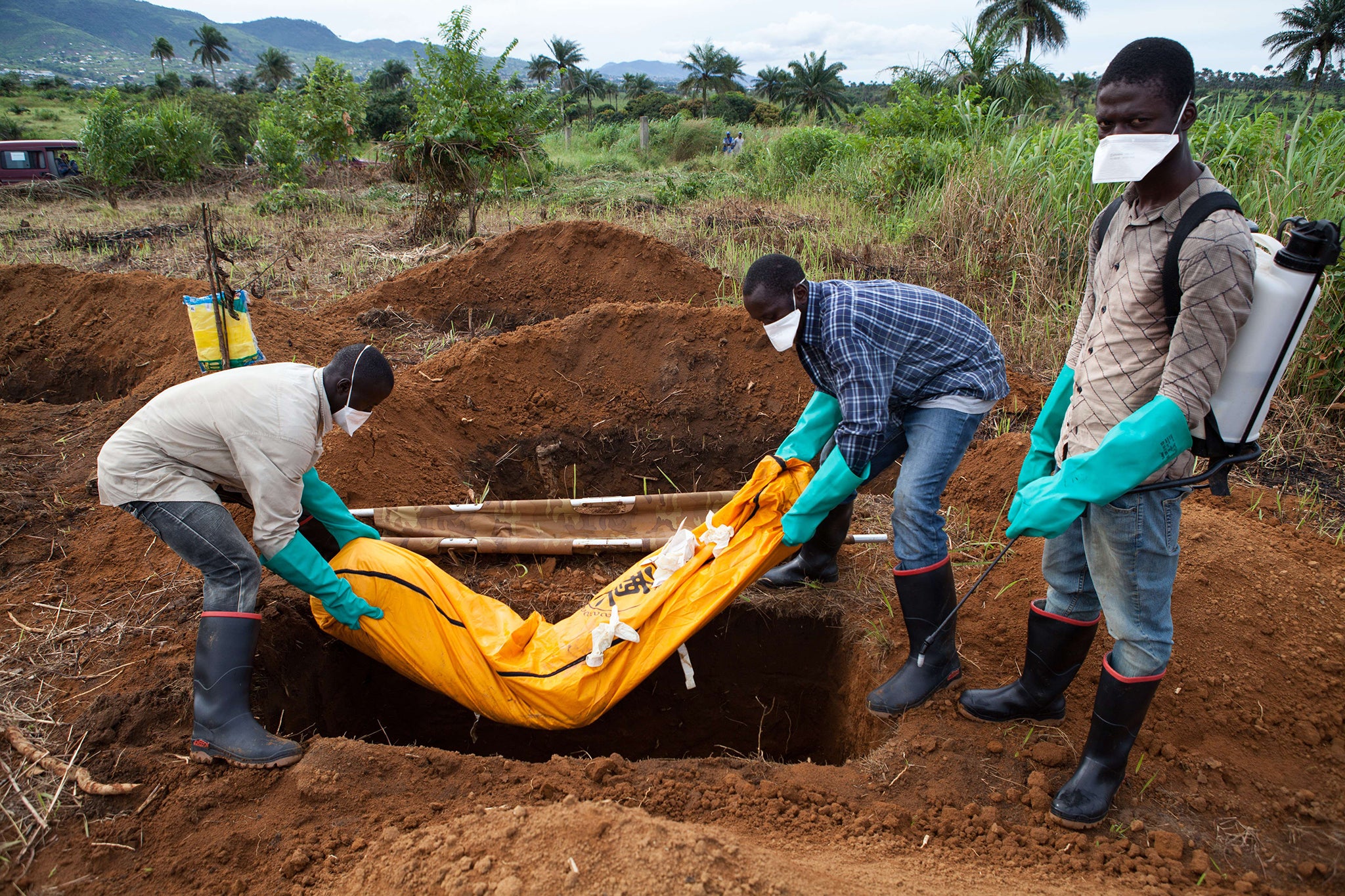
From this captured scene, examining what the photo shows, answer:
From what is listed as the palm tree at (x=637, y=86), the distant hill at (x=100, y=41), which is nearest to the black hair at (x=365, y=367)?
the palm tree at (x=637, y=86)

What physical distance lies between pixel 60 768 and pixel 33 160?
1808 centimetres

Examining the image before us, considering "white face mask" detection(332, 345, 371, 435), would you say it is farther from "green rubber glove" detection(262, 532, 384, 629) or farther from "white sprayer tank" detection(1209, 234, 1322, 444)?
"white sprayer tank" detection(1209, 234, 1322, 444)

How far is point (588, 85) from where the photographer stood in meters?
46.6

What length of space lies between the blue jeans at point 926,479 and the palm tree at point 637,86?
46137 millimetres

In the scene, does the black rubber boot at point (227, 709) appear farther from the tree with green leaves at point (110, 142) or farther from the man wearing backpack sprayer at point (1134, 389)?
the tree with green leaves at point (110, 142)

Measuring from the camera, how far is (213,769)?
229cm

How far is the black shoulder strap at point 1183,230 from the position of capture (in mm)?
1649

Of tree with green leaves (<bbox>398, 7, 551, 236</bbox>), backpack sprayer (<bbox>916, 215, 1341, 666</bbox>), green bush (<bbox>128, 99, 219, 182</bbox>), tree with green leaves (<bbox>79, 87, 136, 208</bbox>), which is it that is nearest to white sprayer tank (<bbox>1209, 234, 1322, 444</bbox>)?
backpack sprayer (<bbox>916, 215, 1341, 666</bbox>)

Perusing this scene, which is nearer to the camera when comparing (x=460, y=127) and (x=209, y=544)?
(x=209, y=544)

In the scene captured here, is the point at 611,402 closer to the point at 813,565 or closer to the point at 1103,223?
the point at 813,565

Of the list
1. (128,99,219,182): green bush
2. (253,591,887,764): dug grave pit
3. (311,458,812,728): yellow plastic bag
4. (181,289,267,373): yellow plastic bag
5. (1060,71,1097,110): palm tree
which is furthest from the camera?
(1060,71,1097,110): palm tree

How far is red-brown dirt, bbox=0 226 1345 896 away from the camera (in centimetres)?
197

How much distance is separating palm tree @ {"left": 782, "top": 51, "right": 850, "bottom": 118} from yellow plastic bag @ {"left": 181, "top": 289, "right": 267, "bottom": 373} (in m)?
34.7

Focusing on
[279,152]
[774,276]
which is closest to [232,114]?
[279,152]
